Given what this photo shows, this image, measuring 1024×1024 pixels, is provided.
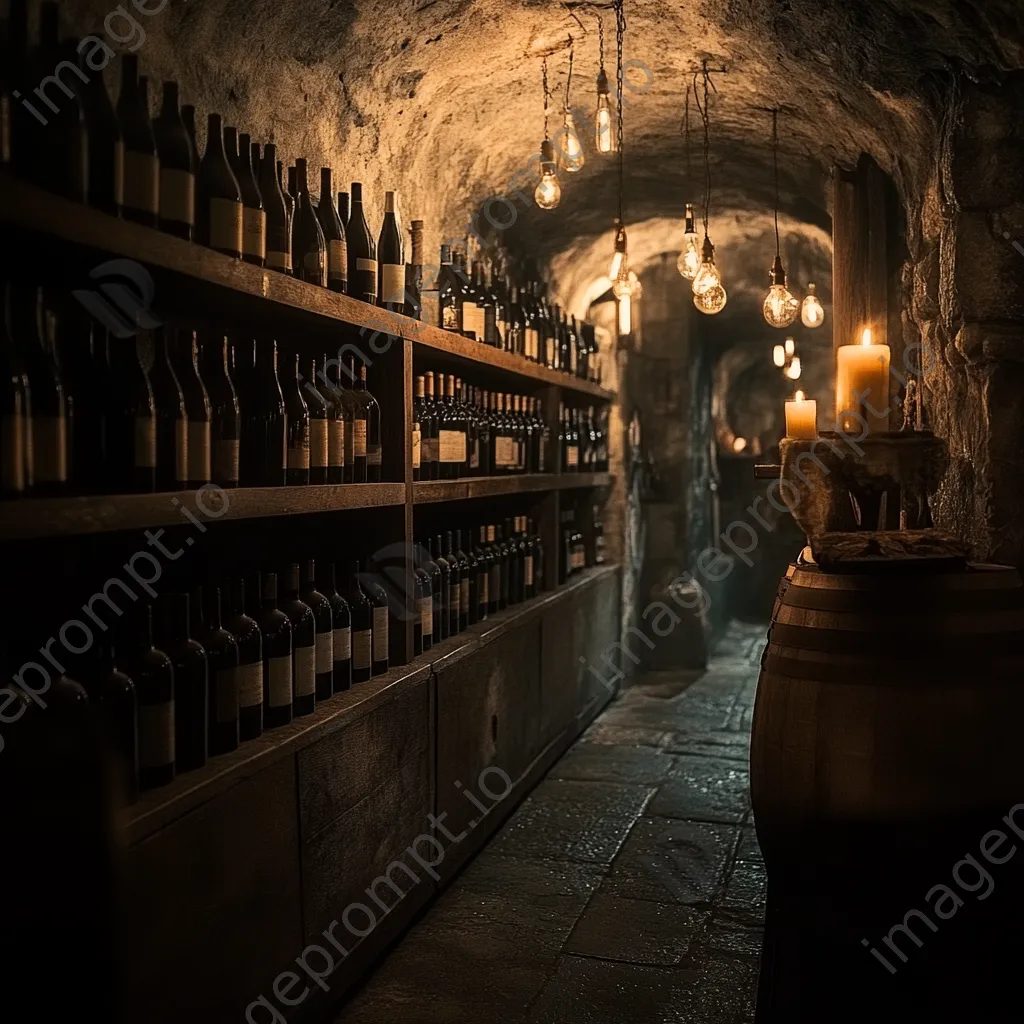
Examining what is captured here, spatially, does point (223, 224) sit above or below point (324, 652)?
above

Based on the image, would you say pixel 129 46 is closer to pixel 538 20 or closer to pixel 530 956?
pixel 538 20

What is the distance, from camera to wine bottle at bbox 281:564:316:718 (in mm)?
2277

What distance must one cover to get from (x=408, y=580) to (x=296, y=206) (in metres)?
1.10

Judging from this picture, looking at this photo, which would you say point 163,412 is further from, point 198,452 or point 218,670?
point 218,670

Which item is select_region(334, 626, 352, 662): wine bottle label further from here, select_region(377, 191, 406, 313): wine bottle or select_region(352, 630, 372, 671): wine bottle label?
select_region(377, 191, 406, 313): wine bottle

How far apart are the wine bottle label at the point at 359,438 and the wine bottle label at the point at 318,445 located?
0.18 m

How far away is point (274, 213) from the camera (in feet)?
8.18

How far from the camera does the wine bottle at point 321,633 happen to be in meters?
2.41

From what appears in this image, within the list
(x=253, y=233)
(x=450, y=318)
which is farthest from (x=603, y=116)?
(x=450, y=318)

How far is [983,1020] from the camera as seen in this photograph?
5.43ft

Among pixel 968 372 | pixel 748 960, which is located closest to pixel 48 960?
pixel 748 960

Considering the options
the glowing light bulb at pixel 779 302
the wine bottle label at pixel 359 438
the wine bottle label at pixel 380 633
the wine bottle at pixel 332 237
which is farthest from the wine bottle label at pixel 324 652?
the glowing light bulb at pixel 779 302

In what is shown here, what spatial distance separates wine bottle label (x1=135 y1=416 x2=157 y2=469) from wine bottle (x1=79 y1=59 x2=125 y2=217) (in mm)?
376

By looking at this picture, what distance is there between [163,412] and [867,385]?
156cm
